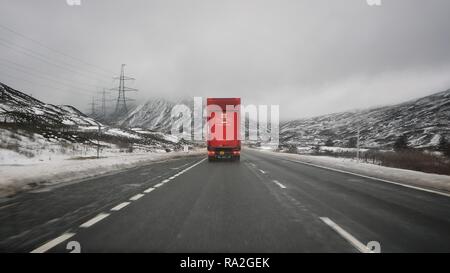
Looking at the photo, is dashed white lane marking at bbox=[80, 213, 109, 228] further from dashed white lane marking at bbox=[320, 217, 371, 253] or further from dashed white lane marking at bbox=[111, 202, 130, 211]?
dashed white lane marking at bbox=[320, 217, 371, 253]

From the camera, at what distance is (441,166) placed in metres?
14.6

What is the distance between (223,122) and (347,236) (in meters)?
19.3

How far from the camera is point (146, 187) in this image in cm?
962

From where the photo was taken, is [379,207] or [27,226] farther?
[379,207]

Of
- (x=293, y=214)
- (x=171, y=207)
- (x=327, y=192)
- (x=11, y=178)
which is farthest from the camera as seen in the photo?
(x=11, y=178)

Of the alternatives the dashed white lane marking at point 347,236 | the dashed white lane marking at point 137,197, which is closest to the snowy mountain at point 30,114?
the dashed white lane marking at point 137,197

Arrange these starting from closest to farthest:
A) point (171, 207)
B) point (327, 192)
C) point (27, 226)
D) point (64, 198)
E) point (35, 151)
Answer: point (27, 226) < point (171, 207) < point (64, 198) < point (327, 192) < point (35, 151)

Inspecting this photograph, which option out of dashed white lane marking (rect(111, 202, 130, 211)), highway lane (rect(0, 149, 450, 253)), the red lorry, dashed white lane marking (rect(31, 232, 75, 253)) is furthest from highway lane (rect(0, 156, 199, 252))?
the red lorry

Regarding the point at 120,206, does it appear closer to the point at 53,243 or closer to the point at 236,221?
the point at 53,243

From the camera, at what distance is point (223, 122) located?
23312mm

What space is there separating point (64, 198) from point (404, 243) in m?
7.56

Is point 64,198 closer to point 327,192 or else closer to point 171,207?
point 171,207

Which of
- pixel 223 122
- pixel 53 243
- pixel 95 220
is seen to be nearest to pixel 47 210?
pixel 95 220
